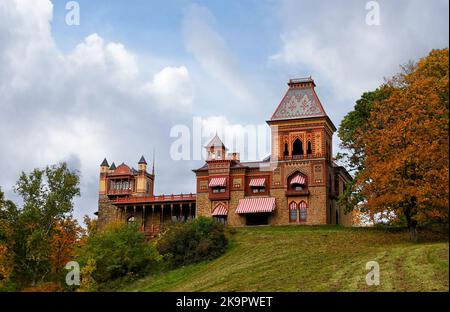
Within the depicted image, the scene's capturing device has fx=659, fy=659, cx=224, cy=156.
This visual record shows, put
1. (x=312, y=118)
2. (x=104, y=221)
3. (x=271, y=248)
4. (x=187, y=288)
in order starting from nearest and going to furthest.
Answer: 1. (x=187, y=288)
2. (x=271, y=248)
3. (x=312, y=118)
4. (x=104, y=221)

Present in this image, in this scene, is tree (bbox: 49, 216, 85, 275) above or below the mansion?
below

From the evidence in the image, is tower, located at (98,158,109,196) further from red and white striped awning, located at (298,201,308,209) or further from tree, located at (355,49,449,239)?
tree, located at (355,49,449,239)

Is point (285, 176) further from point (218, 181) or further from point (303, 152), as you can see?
point (218, 181)

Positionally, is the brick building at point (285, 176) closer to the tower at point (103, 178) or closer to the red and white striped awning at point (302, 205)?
the red and white striped awning at point (302, 205)

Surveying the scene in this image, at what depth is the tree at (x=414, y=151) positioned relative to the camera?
44.3 metres

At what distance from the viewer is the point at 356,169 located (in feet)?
186

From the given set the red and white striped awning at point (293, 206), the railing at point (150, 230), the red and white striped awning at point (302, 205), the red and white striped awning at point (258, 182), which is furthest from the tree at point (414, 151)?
the railing at point (150, 230)

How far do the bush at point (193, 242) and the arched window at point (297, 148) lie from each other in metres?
14.9

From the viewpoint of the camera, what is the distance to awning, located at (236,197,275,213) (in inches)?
2534

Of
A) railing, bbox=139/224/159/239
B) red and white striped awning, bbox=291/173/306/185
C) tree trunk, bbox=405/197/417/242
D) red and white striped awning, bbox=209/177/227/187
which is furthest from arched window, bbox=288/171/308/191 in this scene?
tree trunk, bbox=405/197/417/242

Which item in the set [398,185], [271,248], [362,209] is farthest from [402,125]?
[271,248]

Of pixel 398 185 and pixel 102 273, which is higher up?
pixel 398 185
